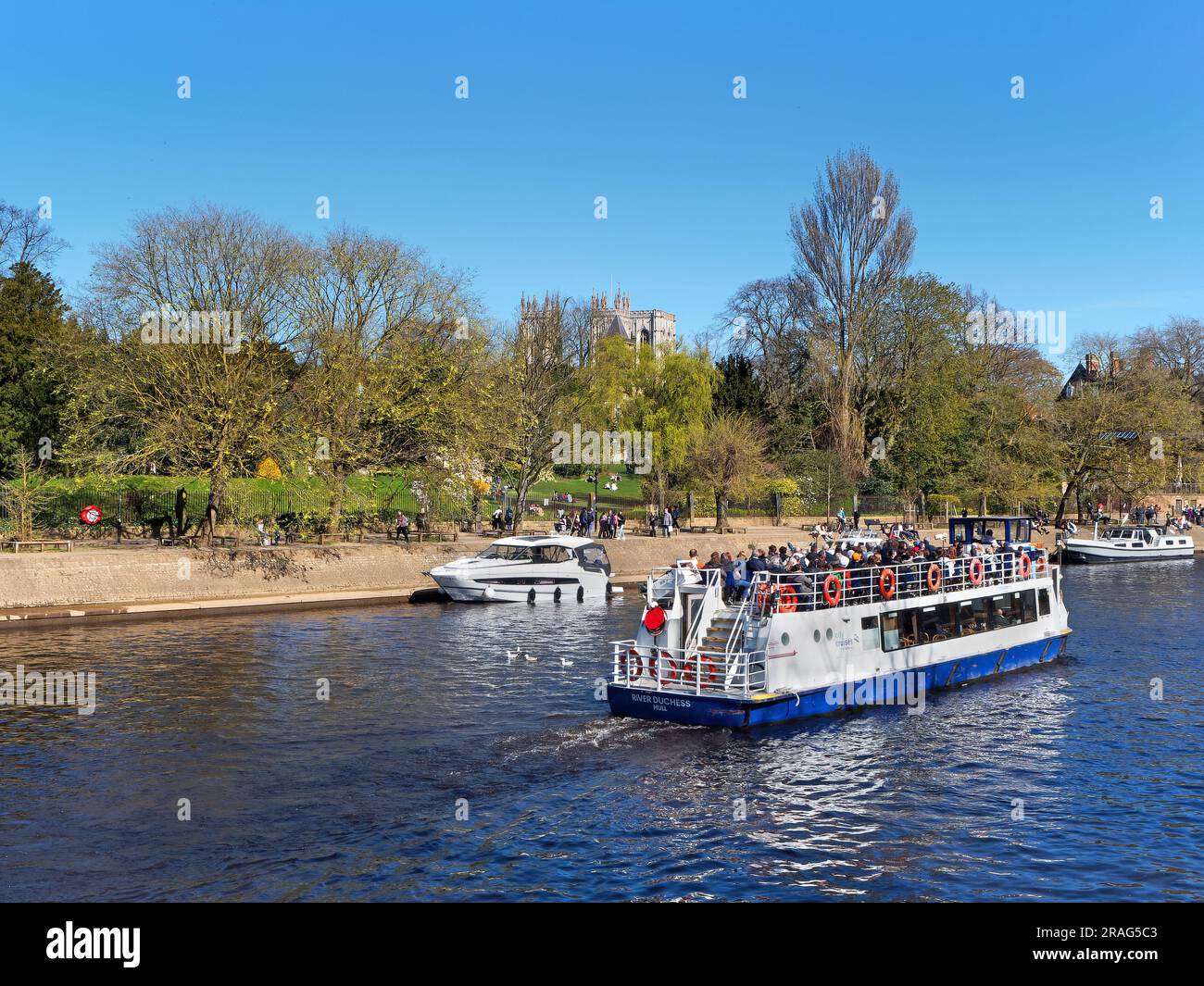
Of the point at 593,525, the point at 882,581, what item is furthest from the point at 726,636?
→ the point at 593,525

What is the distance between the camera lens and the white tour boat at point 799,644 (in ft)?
90.0

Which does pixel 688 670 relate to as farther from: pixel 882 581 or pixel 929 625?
pixel 929 625

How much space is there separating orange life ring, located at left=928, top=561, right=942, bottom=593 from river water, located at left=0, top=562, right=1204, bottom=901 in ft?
10.3

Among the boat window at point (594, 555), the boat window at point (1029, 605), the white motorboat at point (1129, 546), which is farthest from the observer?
the white motorboat at point (1129, 546)

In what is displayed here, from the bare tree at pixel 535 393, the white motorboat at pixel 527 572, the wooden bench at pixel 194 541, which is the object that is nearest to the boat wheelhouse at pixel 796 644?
the white motorboat at pixel 527 572

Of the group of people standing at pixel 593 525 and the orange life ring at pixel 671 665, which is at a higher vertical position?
the group of people standing at pixel 593 525

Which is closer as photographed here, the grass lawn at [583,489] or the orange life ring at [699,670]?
the orange life ring at [699,670]

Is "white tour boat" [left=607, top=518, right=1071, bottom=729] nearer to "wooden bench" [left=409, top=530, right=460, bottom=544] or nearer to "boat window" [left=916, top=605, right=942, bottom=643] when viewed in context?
"boat window" [left=916, top=605, right=942, bottom=643]

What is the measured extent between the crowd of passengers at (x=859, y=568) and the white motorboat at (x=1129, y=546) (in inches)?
1927

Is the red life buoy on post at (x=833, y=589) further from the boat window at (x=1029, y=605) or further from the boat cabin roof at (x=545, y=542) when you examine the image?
the boat cabin roof at (x=545, y=542)

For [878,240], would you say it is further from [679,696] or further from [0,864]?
[0,864]

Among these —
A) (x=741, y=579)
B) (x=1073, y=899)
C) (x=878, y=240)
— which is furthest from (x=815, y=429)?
(x=1073, y=899)

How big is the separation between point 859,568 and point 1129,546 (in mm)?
61769

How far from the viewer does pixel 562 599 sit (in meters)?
54.5
